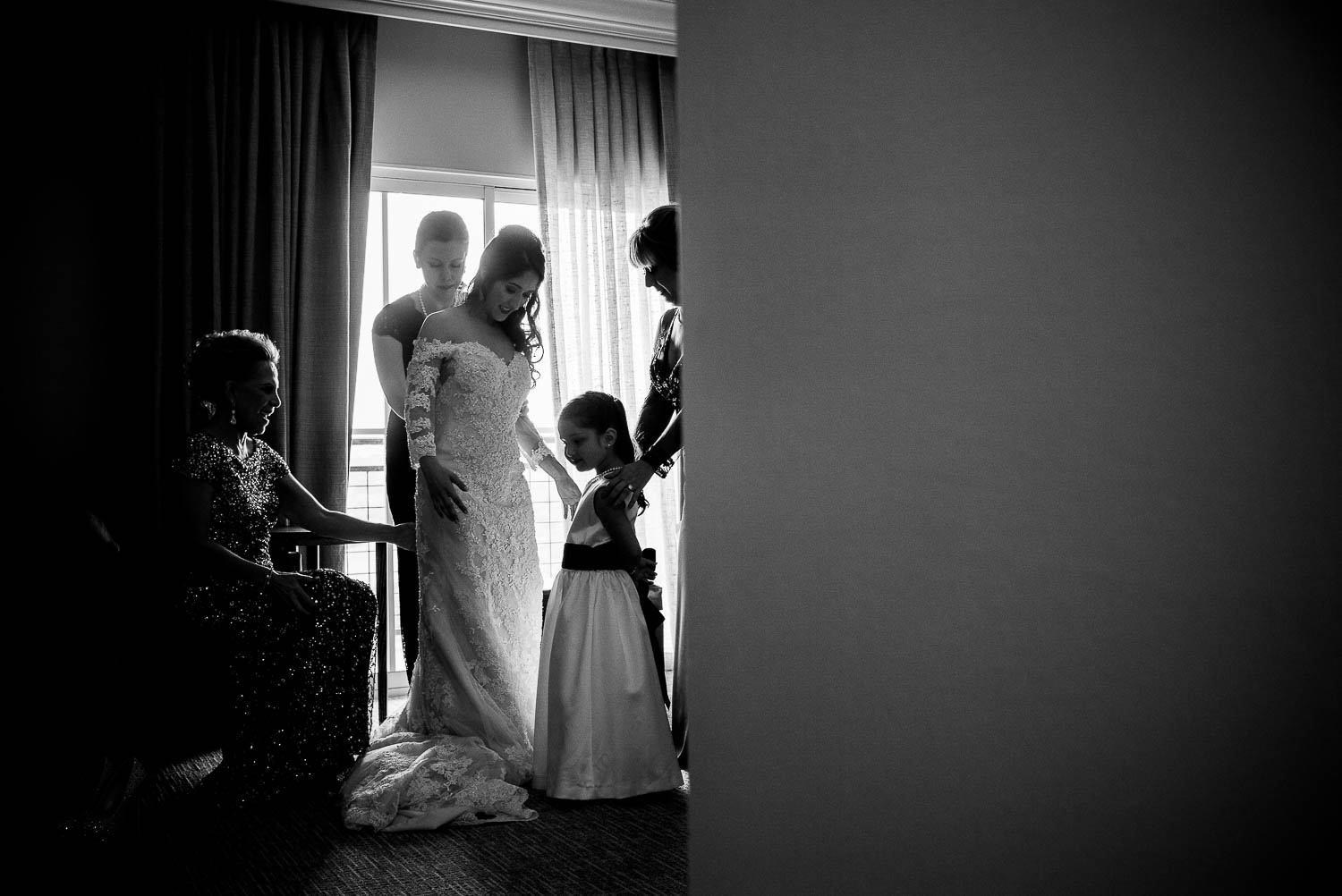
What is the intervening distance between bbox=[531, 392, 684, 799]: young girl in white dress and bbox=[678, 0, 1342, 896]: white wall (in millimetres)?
1677

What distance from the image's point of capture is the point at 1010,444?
31cm

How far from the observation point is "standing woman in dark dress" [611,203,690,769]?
2.13 metres

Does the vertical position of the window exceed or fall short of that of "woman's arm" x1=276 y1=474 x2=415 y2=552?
it exceeds it

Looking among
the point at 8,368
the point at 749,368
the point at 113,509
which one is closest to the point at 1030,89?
the point at 749,368

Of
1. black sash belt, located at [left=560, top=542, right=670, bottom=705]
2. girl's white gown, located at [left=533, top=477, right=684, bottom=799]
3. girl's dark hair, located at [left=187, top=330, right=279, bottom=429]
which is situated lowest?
girl's white gown, located at [left=533, top=477, right=684, bottom=799]

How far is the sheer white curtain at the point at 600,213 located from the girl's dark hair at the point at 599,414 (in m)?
1.80

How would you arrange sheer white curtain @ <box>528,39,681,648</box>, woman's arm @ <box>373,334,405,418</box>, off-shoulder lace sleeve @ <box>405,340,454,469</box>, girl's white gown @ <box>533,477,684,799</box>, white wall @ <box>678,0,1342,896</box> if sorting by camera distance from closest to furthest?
white wall @ <box>678,0,1342,896</box>
girl's white gown @ <box>533,477,684,799</box>
off-shoulder lace sleeve @ <box>405,340,454,469</box>
woman's arm @ <box>373,334,405,418</box>
sheer white curtain @ <box>528,39,681,648</box>

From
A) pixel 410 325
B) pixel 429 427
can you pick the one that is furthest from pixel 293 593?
pixel 410 325

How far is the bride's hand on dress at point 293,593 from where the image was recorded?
82.5 inches

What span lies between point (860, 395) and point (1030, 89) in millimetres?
118

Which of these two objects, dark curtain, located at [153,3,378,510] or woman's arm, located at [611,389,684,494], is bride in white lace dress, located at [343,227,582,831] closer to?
woman's arm, located at [611,389,684,494]

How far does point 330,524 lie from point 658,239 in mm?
1192

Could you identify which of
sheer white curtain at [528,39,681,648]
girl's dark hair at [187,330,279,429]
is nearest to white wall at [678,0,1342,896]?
girl's dark hair at [187,330,279,429]

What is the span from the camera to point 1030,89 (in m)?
0.30
